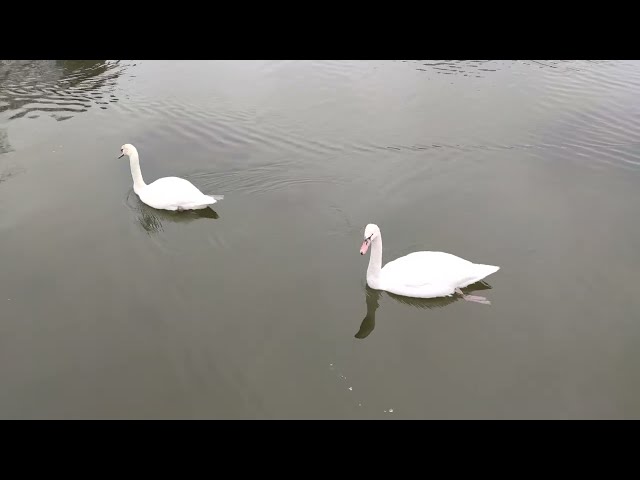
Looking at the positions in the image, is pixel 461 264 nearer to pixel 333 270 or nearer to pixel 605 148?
pixel 333 270

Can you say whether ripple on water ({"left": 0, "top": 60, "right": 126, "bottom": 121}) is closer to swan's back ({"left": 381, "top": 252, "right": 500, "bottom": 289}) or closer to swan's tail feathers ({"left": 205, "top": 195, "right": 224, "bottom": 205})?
swan's tail feathers ({"left": 205, "top": 195, "right": 224, "bottom": 205})

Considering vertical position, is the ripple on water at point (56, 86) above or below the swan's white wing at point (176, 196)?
above

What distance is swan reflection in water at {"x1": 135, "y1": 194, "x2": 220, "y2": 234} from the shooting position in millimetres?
8281

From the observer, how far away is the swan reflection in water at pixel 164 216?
27.2 feet

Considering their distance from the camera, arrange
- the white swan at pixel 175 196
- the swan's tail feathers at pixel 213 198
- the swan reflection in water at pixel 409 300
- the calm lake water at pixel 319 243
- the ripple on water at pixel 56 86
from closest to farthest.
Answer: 1. the calm lake water at pixel 319 243
2. the swan reflection in water at pixel 409 300
3. the white swan at pixel 175 196
4. the swan's tail feathers at pixel 213 198
5. the ripple on water at pixel 56 86

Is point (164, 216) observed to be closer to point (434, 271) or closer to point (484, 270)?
point (434, 271)

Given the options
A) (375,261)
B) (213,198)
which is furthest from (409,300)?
(213,198)

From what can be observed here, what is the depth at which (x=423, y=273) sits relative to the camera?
6.53m

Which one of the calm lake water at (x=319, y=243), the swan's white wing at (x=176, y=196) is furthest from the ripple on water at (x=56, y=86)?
the swan's white wing at (x=176, y=196)

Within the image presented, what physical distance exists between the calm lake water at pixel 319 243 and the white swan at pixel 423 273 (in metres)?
0.21

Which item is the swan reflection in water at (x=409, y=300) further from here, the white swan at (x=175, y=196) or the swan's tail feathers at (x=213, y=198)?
the white swan at (x=175, y=196)

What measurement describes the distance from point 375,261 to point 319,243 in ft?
4.14

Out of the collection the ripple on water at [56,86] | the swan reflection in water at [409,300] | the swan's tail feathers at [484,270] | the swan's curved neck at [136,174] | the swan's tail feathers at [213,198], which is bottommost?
the swan reflection in water at [409,300]

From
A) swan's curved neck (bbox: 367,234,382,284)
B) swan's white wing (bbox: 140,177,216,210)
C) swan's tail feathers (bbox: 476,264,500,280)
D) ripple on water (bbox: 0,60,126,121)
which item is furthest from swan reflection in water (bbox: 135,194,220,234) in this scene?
ripple on water (bbox: 0,60,126,121)
